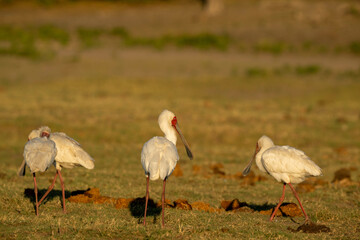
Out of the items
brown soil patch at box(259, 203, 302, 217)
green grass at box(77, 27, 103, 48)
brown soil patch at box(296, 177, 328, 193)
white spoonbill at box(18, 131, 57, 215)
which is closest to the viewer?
white spoonbill at box(18, 131, 57, 215)

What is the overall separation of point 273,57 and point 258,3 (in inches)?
784

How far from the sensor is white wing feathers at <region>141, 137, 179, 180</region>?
7.59 meters

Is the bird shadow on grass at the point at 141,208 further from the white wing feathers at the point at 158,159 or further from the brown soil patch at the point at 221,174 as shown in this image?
the brown soil patch at the point at 221,174

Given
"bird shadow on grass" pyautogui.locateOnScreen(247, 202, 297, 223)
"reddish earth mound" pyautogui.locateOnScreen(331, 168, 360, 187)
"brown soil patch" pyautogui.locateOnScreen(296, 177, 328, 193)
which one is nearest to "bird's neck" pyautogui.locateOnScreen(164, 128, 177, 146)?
"bird shadow on grass" pyautogui.locateOnScreen(247, 202, 297, 223)

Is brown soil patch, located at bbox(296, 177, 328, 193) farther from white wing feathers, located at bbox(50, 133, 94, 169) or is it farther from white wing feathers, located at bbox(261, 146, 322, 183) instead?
white wing feathers, located at bbox(50, 133, 94, 169)

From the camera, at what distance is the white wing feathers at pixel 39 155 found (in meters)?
7.87

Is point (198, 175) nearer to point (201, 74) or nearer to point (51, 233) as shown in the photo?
point (51, 233)

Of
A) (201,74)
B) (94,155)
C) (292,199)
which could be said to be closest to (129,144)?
(94,155)

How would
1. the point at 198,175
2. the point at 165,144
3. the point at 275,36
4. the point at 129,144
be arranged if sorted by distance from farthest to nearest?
the point at 275,36, the point at 129,144, the point at 198,175, the point at 165,144

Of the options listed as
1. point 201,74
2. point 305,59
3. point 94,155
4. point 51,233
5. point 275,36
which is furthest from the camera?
point 275,36

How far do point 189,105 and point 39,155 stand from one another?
1393cm

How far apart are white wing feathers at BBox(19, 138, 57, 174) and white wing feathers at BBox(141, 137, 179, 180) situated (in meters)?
1.21

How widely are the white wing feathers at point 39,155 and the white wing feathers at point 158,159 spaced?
121cm

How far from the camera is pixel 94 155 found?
1457cm
